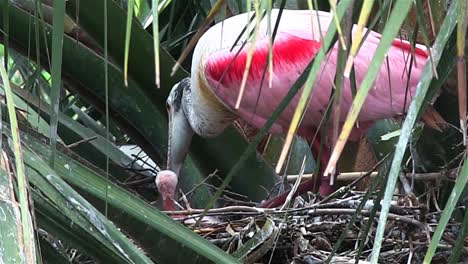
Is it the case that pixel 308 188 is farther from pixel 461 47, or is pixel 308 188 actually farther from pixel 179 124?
pixel 461 47

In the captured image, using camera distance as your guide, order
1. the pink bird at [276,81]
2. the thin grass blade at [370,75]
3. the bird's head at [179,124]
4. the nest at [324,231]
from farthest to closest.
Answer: the bird's head at [179,124] → the pink bird at [276,81] → the nest at [324,231] → the thin grass blade at [370,75]

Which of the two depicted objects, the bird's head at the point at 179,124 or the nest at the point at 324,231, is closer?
the nest at the point at 324,231

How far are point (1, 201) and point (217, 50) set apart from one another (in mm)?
2065

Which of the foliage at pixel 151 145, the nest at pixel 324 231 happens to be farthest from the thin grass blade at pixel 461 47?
the nest at pixel 324 231

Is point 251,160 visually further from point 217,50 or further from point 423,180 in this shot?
point 423,180

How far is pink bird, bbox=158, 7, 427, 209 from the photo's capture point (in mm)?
2516

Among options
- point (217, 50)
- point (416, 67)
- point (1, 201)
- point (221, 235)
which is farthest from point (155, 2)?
point (217, 50)

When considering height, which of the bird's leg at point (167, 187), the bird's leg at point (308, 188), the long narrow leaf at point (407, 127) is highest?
the long narrow leaf at point (407, 127)

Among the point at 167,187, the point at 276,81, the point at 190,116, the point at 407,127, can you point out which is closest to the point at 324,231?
the point at 167,187

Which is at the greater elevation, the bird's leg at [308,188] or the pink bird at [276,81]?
the pink bird at [276,81]

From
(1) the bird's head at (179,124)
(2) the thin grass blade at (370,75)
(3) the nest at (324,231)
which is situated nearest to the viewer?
(2) the thin grass blade at (370,75)

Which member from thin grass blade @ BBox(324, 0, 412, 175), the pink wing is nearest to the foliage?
thin grass blade @ BBox(324, 0, 412, 175)

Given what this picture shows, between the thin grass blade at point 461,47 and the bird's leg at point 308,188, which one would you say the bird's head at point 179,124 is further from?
the thin grass blade at point 461,47

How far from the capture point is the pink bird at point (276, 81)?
99.0 inches
